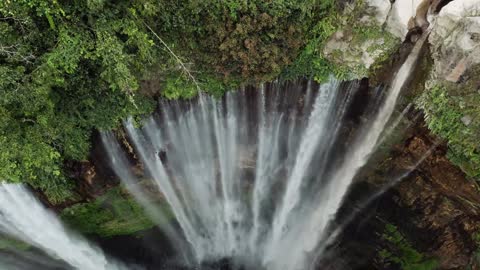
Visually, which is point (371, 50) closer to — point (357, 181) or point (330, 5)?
point (330, 5)

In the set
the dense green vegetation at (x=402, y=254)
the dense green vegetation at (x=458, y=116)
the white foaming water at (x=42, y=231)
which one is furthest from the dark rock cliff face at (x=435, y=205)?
the white foaming water at (x=42, y=231)

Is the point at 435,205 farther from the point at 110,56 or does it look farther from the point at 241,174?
the point at 110,56

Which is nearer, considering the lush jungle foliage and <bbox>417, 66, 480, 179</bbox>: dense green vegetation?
the lush jungle foliage

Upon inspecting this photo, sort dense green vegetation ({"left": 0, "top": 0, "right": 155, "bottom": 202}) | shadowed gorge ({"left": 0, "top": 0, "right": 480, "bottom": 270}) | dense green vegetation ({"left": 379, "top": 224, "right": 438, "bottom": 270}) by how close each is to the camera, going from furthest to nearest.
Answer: dense green vegetation ({"left": 379, "top": 224, "right": 438, "bottom": 270})
shadowed gorge ({"left": 0, "top": 0, "right": 480, "bottom": 270})
dense green vegetation ({"left": 0, "top": 0, "right": 155, "bottom": 202})

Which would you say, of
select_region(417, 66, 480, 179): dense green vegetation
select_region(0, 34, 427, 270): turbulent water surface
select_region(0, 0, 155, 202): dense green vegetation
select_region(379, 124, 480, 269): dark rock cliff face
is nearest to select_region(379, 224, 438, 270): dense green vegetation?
select_region(379, 124, 480, 269): dark rock cliff face

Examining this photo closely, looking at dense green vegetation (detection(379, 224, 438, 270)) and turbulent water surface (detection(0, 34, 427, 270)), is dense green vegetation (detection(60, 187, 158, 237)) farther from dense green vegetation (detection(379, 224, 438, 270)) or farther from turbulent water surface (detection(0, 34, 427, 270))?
dense green vegetation (detection(379, 224, 438, 270))

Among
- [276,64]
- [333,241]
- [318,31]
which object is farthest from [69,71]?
[333,241]

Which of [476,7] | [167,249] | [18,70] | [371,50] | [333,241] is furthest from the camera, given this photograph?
[167,249]

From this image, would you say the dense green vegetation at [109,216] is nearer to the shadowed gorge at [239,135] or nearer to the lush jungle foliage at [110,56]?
the shadowed gorge at [239,135]
